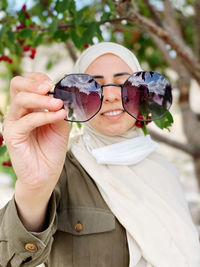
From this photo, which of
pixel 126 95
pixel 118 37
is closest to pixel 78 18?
pixel 126 95

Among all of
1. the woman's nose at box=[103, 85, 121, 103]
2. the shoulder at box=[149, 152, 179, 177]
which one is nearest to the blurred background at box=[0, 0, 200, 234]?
the shoulder at box=[149, 152, 179, 177]

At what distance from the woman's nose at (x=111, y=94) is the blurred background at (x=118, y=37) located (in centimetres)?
33

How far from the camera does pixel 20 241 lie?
107cm

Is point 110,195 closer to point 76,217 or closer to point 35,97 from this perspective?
point 76,217

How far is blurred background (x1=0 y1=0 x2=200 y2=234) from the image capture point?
5.83ft

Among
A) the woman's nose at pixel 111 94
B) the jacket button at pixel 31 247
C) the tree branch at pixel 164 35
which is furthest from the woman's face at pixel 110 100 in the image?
the jacket button at pixel 31 247

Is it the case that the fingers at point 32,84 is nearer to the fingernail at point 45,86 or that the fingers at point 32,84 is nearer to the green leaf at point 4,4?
the fingernail at point 45,86

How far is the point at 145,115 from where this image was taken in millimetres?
1344

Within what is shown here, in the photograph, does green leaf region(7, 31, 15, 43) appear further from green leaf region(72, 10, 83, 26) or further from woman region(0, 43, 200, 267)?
woman region(0, 43, 200, 267)

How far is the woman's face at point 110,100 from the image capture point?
1.43 metres

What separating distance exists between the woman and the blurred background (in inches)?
11.2

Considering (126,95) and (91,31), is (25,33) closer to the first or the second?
(91,31)

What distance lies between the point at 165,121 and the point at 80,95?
56 centimetres

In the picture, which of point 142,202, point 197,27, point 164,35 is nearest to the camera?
point 142,202
